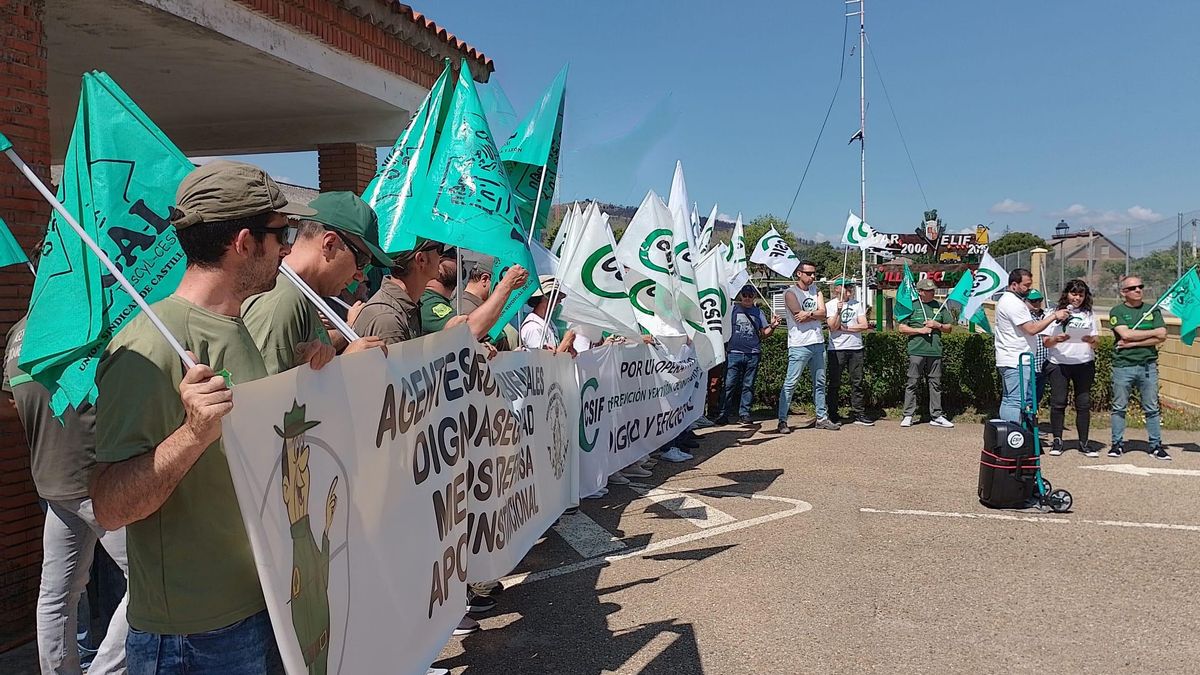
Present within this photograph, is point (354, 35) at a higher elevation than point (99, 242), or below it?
higher

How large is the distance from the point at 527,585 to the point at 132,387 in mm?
3536

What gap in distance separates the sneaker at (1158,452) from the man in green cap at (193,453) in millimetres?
9245

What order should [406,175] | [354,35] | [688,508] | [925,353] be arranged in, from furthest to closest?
[925,353] → [354,35] → [688,508] → [406,175]

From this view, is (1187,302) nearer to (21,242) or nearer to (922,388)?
(922,388)

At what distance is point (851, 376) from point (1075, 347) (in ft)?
9.16

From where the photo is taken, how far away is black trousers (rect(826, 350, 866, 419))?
10742 millimetres

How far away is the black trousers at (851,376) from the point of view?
10.7 m

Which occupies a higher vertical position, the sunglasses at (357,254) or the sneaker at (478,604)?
the sunglasses at (357,254)

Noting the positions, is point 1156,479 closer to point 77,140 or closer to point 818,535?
point 818,535

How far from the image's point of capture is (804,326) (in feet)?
34.2

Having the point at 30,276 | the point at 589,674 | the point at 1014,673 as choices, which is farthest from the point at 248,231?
the point at 1014,673

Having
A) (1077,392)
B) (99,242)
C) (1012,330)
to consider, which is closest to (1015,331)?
(1012,330)

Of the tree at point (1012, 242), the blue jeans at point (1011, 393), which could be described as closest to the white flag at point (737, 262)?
the blue jeans at point (1011, 393)

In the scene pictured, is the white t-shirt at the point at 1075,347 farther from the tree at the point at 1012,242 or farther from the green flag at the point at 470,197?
the tree at the point at 1012,242
